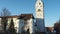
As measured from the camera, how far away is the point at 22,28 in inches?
2442

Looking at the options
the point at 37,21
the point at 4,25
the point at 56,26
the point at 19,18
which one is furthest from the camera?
the point at 56,26

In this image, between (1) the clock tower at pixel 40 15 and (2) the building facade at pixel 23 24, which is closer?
(2) the building facade at pixel 23 24

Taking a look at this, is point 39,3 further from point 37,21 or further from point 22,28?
point 22,28

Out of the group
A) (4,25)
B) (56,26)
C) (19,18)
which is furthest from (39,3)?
(4,25)

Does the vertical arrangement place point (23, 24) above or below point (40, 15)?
below

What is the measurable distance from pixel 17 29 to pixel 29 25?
15.3 ft

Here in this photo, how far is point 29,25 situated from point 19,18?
4.08 m

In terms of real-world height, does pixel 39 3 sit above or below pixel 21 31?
above

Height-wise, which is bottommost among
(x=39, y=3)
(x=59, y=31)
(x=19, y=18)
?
(x=59, y=31)

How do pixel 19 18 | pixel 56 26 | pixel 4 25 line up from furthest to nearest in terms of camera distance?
pixel 56 26
pixel 19 18
pixel 4 25

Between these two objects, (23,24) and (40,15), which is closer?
(23,24)

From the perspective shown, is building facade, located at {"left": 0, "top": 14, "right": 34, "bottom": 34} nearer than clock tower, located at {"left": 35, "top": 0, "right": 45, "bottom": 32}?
Yes

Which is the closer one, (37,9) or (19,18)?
(19,18)

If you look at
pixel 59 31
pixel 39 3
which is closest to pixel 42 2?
pixel 39 3
